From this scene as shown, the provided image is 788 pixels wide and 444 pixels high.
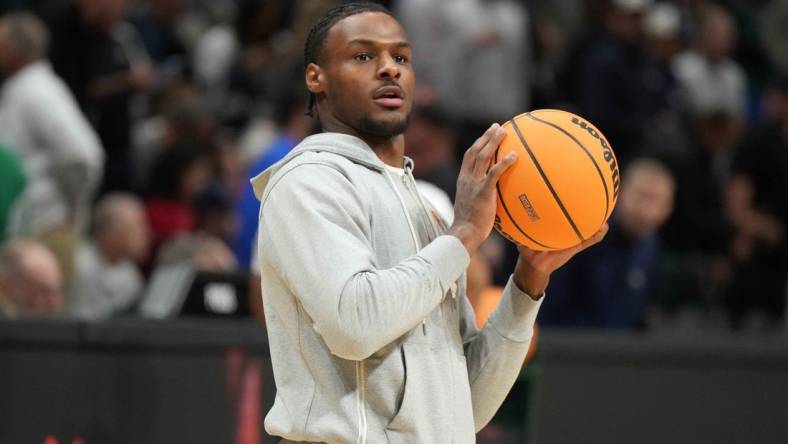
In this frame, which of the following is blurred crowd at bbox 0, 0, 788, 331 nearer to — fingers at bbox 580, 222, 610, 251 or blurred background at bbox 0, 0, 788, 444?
blurred background at bbox 0, 0, 788, 444

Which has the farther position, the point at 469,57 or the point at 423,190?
the point at 469,57

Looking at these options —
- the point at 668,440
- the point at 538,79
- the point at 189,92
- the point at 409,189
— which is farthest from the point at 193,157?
the point at 409,189

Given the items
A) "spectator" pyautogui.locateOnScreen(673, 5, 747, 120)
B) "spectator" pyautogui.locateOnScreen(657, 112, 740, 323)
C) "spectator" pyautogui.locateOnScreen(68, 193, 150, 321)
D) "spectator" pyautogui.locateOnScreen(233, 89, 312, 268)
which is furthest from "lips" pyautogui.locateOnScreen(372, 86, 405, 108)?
"spectator" pyautogui.locateOnScreen(673, 5, 747, 120)

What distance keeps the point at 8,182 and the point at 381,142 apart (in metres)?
4.08

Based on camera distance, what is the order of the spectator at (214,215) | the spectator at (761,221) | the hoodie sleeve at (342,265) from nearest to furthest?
1. the hoodie sleeve at (342,265)
2. the spectator at (214,215)
3. the spectator at (761,221)

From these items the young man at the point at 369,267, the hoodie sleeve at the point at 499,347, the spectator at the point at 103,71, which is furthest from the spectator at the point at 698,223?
the young man at the point at 369,267

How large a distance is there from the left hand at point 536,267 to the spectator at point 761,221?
628 centimetres

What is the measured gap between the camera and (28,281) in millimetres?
6176

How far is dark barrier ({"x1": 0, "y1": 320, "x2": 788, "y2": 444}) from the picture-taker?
536 centimetres

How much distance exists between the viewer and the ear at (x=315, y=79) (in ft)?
10.4

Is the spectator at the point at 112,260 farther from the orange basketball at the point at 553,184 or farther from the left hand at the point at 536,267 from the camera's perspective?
the orange basketball at the point at 553,184

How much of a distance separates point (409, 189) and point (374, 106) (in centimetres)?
24

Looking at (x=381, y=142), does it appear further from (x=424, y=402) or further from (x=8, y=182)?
(x=8, y=182)

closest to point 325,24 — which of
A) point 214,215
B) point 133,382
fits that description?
point 133,382
